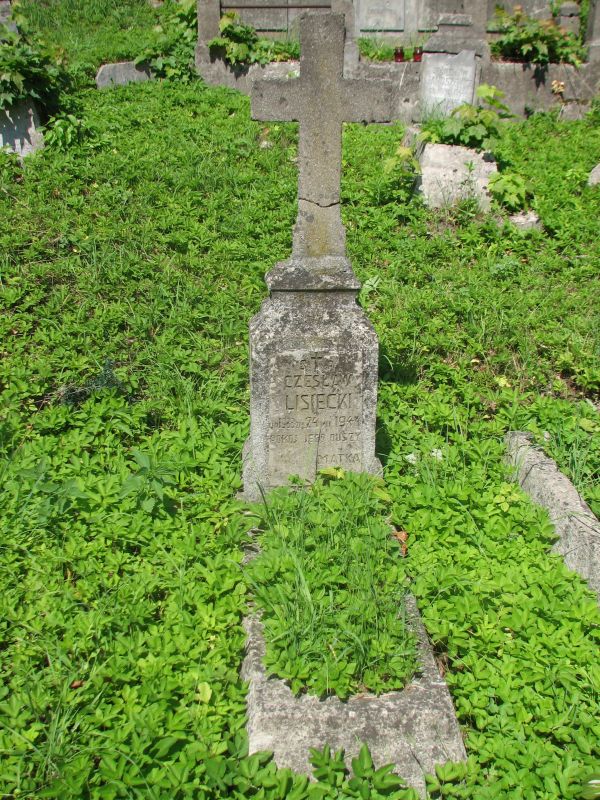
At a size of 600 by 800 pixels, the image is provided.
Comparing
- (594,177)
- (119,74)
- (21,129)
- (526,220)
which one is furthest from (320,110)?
(119,74)

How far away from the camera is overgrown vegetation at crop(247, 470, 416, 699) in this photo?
2.68 meters

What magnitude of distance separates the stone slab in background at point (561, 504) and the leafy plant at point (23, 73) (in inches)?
222

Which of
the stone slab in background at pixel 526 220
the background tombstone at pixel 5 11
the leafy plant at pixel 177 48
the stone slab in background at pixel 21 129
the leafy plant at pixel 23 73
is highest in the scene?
the background tombstone at pixel 5 11

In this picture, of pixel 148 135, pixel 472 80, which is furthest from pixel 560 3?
pixel 148 135

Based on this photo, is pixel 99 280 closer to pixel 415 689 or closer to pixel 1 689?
pixel 1 689

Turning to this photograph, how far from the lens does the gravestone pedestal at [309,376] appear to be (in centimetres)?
355

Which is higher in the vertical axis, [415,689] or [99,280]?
[99,280]

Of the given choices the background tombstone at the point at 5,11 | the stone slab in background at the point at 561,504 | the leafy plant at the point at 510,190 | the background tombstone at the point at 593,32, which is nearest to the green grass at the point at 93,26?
the background tombstone at the point at 5,11

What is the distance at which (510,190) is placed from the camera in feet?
22.3

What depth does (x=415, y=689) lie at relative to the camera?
2.67 meters

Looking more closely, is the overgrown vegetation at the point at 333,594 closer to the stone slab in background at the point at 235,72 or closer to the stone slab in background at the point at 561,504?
the stone slab in background at the point at 561,504

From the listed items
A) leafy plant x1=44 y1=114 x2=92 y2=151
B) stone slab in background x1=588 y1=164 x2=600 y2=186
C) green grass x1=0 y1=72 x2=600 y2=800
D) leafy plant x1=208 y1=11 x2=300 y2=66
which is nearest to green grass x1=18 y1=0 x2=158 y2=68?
leafy plant x1=208 y1=11 x2=300 y2=66

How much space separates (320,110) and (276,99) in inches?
8.6

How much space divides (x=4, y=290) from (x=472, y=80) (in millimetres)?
6030
